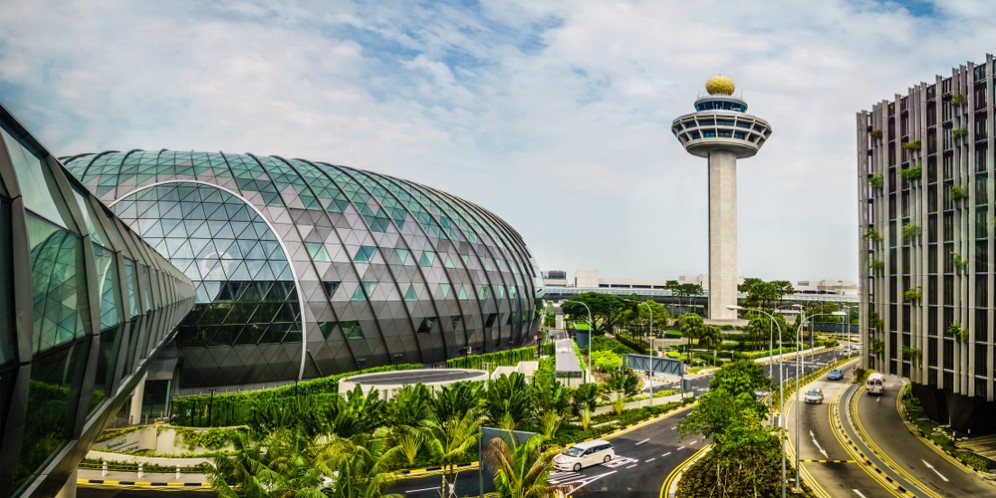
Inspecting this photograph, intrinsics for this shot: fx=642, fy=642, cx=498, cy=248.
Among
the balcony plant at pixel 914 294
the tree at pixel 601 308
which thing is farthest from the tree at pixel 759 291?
the balcony plant at pixel 914 294

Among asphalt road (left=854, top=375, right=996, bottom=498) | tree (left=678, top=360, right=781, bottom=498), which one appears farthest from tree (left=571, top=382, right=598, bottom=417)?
asphalt road (left=854, top=375, right=996, bottom=498)

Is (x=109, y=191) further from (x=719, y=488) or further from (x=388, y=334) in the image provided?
(x=719, y=488)

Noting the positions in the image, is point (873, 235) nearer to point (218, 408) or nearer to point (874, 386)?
point (874, 386)

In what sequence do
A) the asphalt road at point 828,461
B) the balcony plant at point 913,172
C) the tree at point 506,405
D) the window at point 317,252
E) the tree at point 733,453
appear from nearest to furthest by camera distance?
the tree at point 733,453, the asphalt road at point 828,461, the tree at point 506,405, the balcony plant at point 913,172, the window at point 317,252

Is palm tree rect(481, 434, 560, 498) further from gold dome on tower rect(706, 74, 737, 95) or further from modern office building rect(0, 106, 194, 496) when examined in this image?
gold dome on tower rect(706, 74, 737, 95)

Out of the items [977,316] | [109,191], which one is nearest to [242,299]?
[109,191]

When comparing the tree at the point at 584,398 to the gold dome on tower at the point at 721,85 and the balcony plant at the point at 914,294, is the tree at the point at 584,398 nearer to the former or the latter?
the balcony plant at the point at 914,294
